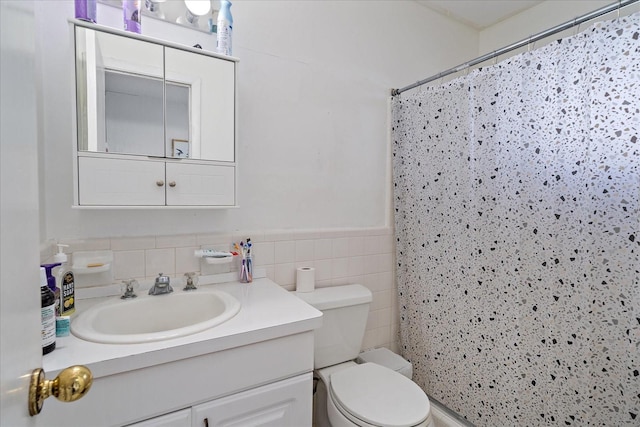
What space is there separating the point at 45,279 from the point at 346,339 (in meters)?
1.20

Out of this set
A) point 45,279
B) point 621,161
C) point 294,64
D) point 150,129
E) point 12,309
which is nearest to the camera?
point 12,309

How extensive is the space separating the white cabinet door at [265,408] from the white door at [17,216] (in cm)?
54

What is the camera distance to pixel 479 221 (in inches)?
57.4

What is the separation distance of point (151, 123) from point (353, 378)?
4.35 ft

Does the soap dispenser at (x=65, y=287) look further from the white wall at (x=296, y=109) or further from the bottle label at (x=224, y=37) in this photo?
the bottle label at (x=224, y=37)

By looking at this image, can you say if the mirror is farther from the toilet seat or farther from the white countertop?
the toilet seat

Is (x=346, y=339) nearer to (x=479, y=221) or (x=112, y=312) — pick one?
(x=479, y=221)

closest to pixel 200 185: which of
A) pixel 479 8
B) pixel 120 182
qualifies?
pixel 120 182

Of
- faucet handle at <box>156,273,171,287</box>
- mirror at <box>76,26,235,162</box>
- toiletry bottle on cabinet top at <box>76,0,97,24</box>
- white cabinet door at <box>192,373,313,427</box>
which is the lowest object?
white cabinet door at <box>192,373,313,427</box>

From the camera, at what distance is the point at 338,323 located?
4.96ft

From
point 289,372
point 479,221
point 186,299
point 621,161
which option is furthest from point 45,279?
point 621,161

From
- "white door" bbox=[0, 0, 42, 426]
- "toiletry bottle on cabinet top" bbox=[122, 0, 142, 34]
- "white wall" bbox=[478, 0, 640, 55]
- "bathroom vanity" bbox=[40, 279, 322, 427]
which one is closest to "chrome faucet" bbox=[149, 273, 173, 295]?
"bathroom vanity" bbox=[40, 279, 322, 427]

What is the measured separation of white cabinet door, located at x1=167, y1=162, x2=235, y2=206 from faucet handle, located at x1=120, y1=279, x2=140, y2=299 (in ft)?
1.08

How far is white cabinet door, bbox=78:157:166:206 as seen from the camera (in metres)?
1.08
